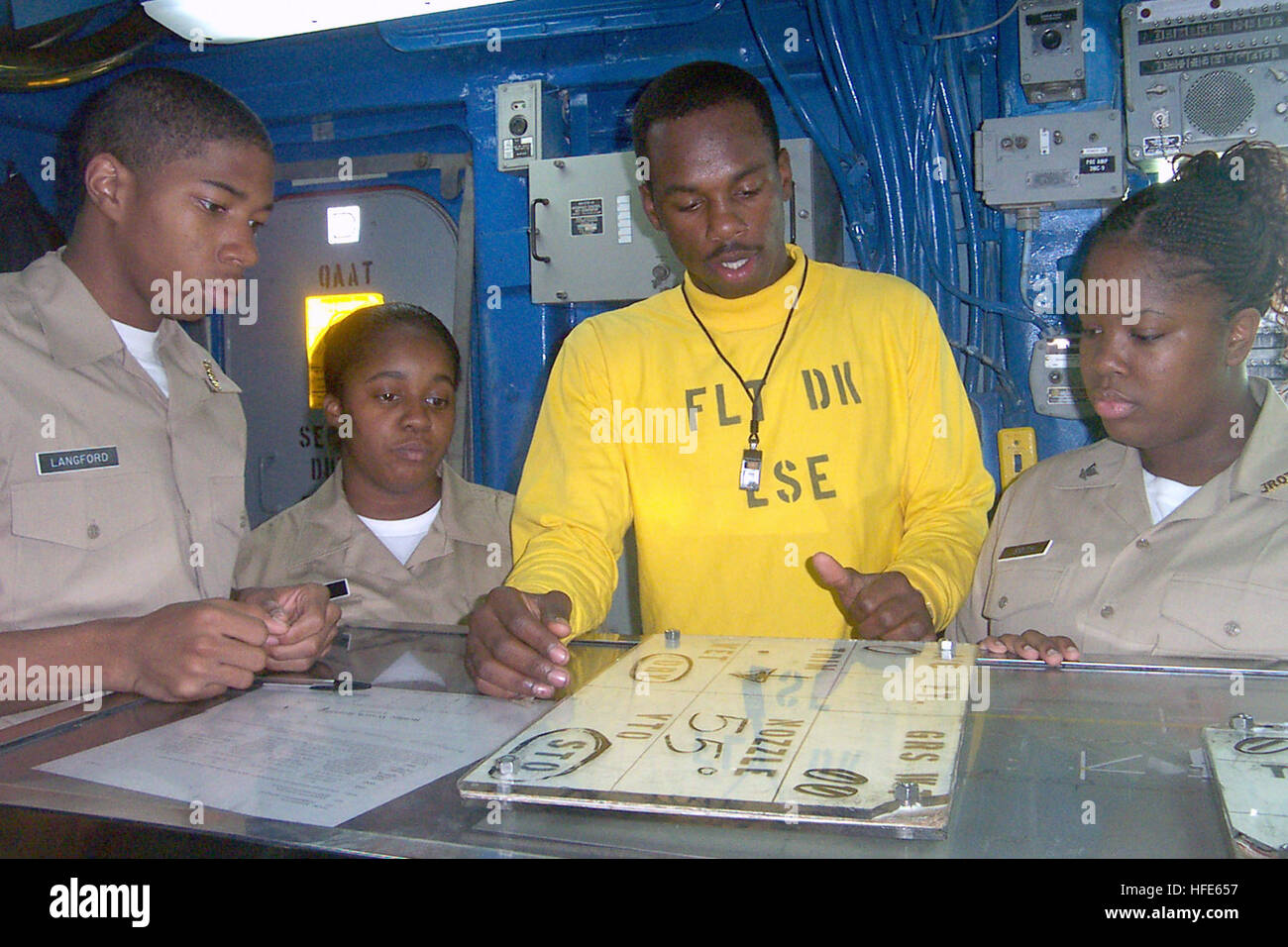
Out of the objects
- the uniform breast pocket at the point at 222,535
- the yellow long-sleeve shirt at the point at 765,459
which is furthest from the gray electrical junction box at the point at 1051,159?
the uniform breast pocket at the point at 222,535

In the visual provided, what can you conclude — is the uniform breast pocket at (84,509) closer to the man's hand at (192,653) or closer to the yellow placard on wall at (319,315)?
the man's hand at (192,653)

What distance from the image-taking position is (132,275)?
169 centimetres

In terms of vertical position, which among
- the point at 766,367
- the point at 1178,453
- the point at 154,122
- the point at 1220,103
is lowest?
the point at 1178,453

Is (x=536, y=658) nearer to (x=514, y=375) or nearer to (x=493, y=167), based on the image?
(x=514, y=375)

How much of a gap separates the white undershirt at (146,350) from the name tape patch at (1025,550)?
146 cm

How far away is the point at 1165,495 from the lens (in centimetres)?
159

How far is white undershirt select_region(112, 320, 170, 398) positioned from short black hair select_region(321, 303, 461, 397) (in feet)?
1.43

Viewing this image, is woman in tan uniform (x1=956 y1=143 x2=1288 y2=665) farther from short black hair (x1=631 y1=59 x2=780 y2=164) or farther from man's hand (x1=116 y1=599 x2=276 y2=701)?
man's hand (x1=116 y1=599 x2=276 y2=701)

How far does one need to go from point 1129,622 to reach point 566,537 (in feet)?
2.76

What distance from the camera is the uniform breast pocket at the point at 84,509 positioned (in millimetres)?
1509

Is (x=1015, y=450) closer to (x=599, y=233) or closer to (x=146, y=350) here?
(x=599, y=233)

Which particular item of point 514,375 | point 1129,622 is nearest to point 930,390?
point 1129,622

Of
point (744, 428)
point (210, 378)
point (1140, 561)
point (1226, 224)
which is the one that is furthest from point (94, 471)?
point (1226, 224)

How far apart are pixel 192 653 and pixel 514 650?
0.37 meters
